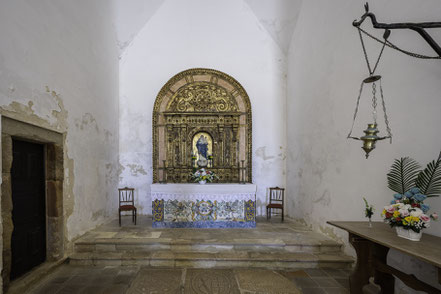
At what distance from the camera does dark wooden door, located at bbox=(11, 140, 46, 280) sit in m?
3.50

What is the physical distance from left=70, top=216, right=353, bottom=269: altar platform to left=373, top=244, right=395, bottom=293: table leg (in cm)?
102

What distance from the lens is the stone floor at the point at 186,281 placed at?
335cm

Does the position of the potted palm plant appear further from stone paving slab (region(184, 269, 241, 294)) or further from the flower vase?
stone paving slab (region(184, 269, 241, 294))

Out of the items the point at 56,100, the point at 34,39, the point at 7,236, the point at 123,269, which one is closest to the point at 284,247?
the point at 123,269

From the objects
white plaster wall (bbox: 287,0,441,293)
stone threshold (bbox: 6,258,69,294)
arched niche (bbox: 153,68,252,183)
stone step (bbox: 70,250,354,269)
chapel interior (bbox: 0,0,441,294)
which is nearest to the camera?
white plaster wall (bbox: 287,0,441,293)

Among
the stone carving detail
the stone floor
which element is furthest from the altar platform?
the stone carving detail

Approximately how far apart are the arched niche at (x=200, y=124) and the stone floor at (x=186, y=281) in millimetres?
3205

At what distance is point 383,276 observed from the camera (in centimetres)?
304

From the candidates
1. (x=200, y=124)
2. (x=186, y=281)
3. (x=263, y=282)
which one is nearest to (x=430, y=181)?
(x=263, y=282)

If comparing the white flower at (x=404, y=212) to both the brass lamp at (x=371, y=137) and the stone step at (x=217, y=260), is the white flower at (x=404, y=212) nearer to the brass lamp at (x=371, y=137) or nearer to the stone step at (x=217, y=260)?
the brass lamp at (x=371, y=137)

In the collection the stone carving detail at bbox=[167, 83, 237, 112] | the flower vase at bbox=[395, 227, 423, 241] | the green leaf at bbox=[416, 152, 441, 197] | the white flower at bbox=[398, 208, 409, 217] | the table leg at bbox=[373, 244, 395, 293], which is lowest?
the table leg at bbox=[373, 244, 395, 293]

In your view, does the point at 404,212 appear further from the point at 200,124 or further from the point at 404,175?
the point at 200,124

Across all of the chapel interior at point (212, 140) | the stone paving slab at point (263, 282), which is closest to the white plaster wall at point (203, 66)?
the chapel interior at point (212, 140)

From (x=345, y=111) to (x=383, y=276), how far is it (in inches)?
104
